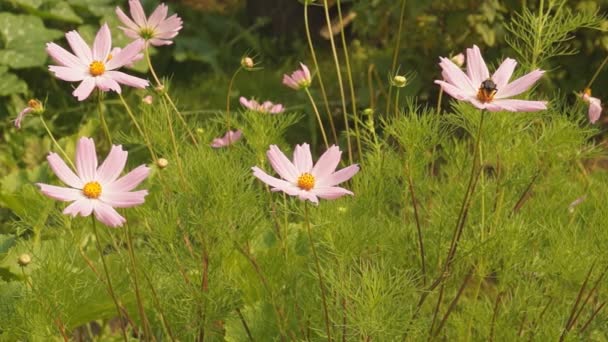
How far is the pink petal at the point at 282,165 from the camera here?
1.17 m

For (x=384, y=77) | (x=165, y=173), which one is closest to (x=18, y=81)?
(x=384, y=77)

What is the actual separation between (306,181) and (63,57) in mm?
358

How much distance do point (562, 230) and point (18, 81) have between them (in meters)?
2.40

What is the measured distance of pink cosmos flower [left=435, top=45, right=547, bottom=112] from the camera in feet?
3.58

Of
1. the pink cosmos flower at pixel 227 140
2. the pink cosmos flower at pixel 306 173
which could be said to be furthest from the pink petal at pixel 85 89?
the pink cosmos flower at pixel 227 140

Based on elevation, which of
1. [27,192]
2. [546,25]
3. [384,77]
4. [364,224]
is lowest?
[364,224]

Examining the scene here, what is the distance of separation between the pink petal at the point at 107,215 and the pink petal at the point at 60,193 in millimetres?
30

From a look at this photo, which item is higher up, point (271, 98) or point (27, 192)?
point (271, 98)

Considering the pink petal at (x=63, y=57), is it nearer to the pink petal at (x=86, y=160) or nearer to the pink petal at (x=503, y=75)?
the pink petal at (x=86, y=160)

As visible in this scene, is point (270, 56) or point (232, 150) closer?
point (232, 150)

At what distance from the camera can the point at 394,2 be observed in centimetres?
310

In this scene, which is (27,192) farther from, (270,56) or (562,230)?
(270,56)

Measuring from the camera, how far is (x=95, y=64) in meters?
1.20

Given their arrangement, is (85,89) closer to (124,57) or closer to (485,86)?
(124,57)
